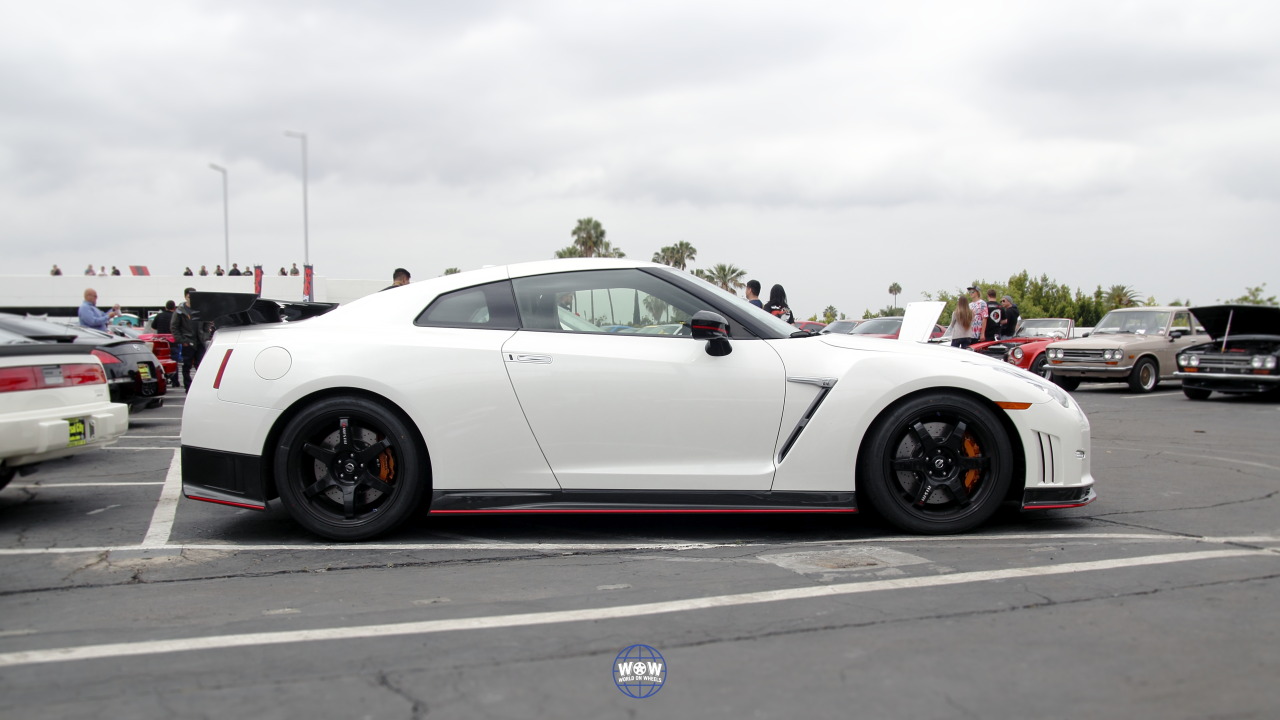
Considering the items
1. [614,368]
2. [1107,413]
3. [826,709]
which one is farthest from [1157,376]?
[826,709]

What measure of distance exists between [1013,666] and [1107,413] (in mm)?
10533

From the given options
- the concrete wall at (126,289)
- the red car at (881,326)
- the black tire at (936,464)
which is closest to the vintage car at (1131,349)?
the red car at (881,326)

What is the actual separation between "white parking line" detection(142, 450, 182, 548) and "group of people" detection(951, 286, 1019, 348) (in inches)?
306

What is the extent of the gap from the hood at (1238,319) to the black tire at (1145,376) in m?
1.80

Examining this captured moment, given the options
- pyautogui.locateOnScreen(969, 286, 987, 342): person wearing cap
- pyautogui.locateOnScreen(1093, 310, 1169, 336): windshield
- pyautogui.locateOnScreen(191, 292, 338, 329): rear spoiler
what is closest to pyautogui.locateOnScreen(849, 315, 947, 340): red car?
pyautogui.locateOnScreen(1093, 310, 1169, 336): windshield

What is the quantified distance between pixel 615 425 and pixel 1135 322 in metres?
15.4

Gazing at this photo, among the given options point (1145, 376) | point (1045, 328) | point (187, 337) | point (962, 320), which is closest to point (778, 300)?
point (962, 320)

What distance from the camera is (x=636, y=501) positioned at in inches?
179

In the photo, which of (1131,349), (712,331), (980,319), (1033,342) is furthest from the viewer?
(1033,342)

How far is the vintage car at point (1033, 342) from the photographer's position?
58.3ft

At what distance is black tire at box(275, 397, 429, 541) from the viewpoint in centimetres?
459

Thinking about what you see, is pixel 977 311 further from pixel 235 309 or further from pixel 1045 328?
pixel 235 309

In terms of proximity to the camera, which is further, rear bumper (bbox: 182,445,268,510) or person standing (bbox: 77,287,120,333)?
person standing (bbox: 77,287,120,333)

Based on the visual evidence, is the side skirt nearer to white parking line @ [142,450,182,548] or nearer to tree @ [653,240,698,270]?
white parking line @ [142,450,182,548]
